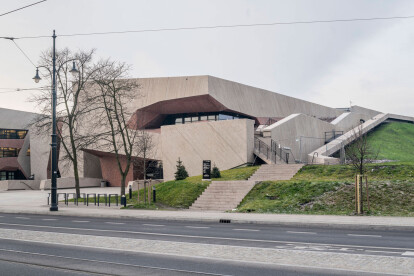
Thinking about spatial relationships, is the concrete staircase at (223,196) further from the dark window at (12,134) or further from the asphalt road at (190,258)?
the dark window at (12,134)

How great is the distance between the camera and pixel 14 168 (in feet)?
228

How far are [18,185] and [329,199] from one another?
47828 millimetres

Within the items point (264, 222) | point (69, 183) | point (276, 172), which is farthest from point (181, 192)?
point (69, 183)

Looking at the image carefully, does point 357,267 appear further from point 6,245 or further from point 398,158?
point 398,158

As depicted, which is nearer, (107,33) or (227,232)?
(227,232)

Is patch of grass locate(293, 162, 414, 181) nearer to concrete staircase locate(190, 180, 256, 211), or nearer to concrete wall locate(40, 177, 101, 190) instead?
concrete staircase locate(190, 180, 256, 211)

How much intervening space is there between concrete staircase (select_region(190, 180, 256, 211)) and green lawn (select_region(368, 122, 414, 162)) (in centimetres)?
1823

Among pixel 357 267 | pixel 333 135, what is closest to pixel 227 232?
pixel 357 267

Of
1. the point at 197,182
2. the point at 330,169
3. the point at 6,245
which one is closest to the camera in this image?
the point at 6,245

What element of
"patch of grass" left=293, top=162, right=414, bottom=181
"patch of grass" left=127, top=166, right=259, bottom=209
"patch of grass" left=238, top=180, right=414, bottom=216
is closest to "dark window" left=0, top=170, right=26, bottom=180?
"patch of grass" left=127, top=166, right=259, bottom=209

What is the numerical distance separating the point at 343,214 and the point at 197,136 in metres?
23.5

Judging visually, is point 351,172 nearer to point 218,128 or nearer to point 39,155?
point 218,128

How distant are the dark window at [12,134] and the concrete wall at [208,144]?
36330 millimetres

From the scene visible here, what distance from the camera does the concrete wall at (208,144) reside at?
3806 centimetres
